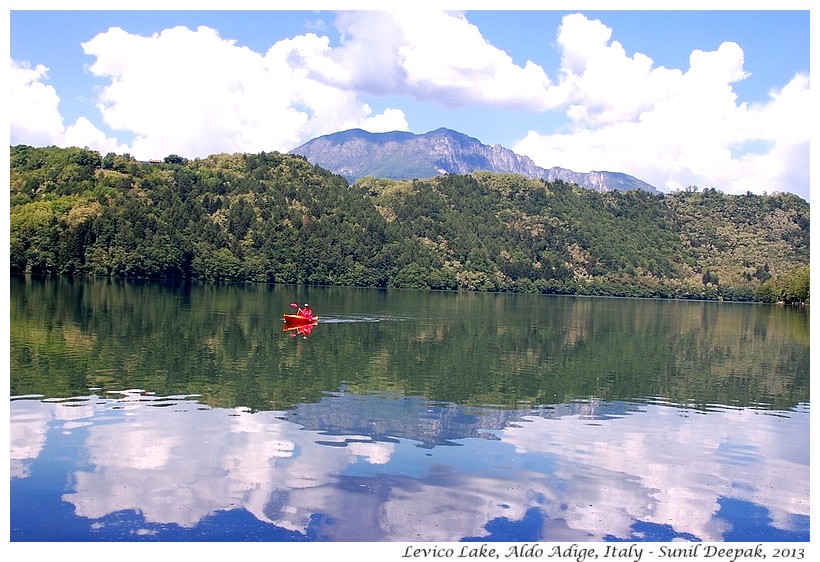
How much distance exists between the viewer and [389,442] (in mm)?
31594

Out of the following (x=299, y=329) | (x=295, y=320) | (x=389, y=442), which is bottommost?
(x=389, y=442)

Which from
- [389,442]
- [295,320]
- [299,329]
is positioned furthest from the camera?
[295,320]

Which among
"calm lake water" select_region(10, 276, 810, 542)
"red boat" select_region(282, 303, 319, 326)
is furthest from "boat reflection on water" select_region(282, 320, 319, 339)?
"calm lake water" select_region(10, 276, 810, 542)

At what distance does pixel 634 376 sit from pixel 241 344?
25.4m

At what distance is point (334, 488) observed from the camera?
25.4 m

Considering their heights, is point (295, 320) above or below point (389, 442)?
above

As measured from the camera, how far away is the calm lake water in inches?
910

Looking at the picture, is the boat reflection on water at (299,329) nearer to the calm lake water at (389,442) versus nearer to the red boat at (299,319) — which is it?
the red boat at (299,319)

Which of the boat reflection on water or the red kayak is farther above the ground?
the red kayak

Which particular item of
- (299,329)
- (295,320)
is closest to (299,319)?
(295,320)

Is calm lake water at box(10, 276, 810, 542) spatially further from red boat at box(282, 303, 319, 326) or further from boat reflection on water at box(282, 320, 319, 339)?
red boat at box(282, 303, 319, 326)

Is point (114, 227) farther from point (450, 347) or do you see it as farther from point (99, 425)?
point (99, 425)

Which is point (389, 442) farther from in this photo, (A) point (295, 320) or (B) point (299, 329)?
(A) point (295, 320)
